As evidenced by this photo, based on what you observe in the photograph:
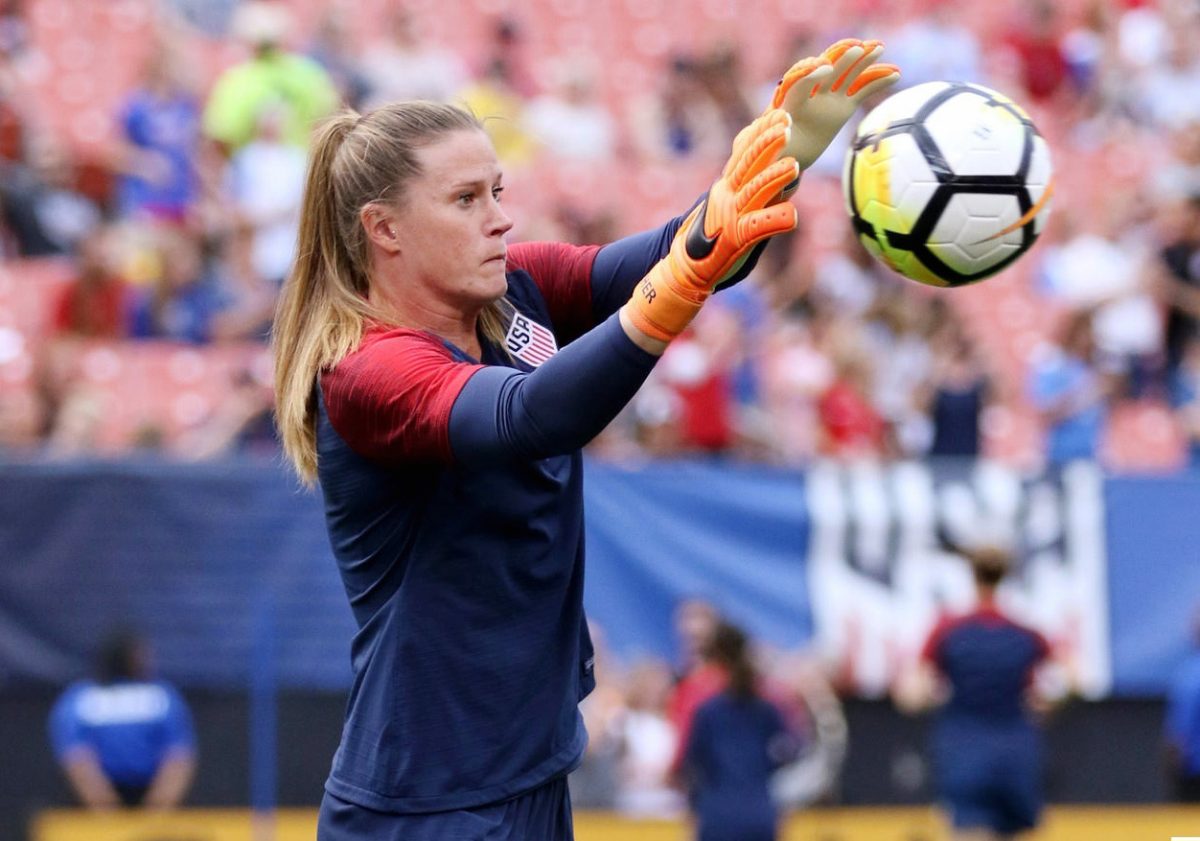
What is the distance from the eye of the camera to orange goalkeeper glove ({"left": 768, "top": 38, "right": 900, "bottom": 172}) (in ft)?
10.6

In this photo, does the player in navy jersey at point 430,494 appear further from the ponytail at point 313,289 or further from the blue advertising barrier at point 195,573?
the blue advertising barrier at point 195,573

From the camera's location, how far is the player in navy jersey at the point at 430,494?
3137 millimetres

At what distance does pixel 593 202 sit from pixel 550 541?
351 inches

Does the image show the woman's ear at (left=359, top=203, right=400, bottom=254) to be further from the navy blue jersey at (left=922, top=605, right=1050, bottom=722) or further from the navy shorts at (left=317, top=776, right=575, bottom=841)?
the navy blue jersey at (left=922, top=605, right=1050, bottom=722)

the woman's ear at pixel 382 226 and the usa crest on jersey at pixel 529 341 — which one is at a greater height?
the woman's ear at pixel 382 226

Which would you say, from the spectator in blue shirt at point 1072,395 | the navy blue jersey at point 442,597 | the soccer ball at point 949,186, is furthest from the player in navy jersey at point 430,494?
the spectator in blue shirt at point 1072,395

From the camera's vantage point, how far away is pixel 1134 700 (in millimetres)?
9625

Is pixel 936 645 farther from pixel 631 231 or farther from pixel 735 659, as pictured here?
pixel 631 231

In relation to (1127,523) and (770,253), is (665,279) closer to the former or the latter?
(1127,523)

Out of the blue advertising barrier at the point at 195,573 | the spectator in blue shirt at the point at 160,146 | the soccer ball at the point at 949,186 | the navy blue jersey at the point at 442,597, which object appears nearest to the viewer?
the navy blue jersey at the point at 442,597

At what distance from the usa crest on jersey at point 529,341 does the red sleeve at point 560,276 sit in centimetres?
11

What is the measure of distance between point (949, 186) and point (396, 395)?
4.56 feet

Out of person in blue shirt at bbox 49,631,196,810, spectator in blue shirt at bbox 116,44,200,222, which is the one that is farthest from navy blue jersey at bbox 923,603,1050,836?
spectator in blue shirt at bbox 116,44,200,222

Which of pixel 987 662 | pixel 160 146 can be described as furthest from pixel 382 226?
pixel 160 146
